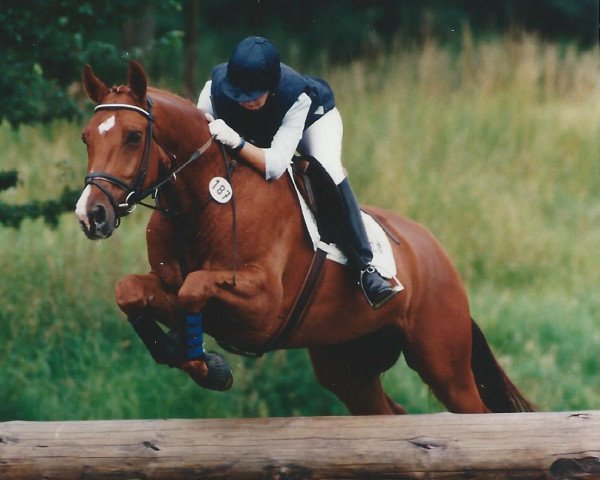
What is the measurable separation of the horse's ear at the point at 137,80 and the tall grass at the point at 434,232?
351 centimetres

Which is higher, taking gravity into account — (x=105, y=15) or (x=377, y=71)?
(x=105, y=15)

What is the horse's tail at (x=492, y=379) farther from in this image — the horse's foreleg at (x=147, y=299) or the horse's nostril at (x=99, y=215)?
the horse's nostril at (x=99, y=215)

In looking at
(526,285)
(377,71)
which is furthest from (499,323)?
(377,71)

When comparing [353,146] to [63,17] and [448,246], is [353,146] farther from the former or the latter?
[63,17]

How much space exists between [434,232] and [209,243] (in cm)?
603

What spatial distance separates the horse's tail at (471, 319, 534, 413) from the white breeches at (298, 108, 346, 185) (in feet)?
5.49

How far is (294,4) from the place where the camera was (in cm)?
2097

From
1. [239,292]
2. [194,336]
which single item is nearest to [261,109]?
[239,292]

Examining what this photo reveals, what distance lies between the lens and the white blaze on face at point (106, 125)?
15.7ft

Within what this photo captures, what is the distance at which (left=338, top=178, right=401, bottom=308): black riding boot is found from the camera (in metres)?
5.73

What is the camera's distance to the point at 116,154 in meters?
4.79

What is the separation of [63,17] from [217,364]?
336 cm

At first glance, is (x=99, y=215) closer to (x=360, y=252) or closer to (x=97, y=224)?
(x=97, y=224)

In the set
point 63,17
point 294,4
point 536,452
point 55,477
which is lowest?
point 294,4
